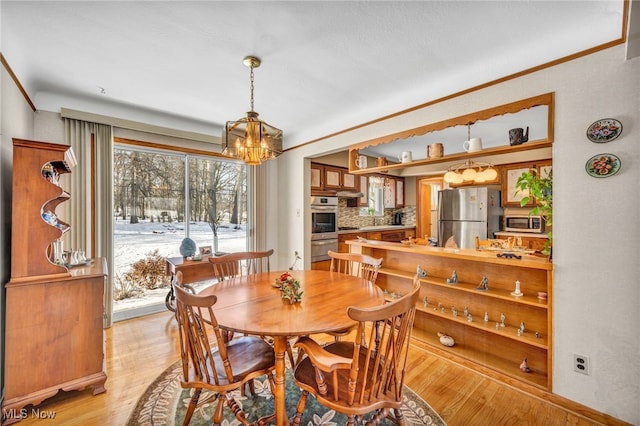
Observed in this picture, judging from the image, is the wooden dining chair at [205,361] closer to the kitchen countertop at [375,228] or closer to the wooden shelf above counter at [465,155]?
the wooden shelf above counter at [465,155]

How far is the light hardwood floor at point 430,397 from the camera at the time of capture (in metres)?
1.78

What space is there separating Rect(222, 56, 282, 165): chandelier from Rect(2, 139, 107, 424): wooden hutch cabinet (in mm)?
1183

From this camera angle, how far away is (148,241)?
3697 mm

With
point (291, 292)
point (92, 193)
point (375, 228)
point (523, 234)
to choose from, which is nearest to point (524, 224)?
point (523, 234)

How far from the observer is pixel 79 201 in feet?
9.87

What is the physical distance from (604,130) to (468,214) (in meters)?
3.66

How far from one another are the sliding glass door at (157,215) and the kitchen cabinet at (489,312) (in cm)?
259

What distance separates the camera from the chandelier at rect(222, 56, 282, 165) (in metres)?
2.06

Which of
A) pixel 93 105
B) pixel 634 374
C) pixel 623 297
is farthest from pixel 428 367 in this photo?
pixel 93 105

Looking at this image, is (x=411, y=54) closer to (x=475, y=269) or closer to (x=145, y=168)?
(x=475, y=269)

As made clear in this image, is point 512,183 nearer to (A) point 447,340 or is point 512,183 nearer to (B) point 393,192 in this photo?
(B) point 393,192

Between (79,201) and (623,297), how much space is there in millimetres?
4712

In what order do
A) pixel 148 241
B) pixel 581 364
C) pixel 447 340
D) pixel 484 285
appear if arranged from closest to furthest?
pixel 581 364
pixel 484 285
pixel 447 340
pixel 148 241

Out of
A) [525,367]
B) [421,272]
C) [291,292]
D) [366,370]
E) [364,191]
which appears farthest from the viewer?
[364,191]
